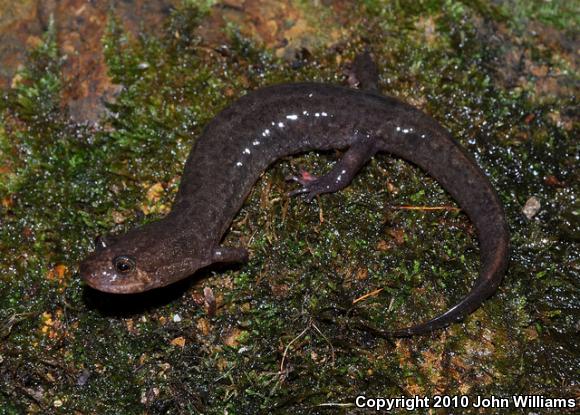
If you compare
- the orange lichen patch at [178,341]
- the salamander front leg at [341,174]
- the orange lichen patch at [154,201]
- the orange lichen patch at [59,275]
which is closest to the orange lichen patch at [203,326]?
the orange lichen patch at [178,341]

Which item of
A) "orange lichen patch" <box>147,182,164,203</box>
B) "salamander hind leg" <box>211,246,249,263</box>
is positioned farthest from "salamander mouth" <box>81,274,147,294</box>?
"orange lichen patch" <box>147,182,164,203</box>

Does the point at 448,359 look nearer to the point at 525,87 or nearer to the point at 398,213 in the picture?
the point at 398,213

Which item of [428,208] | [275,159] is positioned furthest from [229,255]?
[428,208]

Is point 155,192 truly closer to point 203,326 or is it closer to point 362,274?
point 203,326

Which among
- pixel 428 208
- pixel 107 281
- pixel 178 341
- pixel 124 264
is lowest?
pixel 178 341

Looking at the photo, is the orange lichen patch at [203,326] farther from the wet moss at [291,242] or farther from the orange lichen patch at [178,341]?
the orange lichen patch at [178,341]

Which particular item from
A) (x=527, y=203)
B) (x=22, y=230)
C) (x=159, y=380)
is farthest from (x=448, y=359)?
(x=22, y=230)
